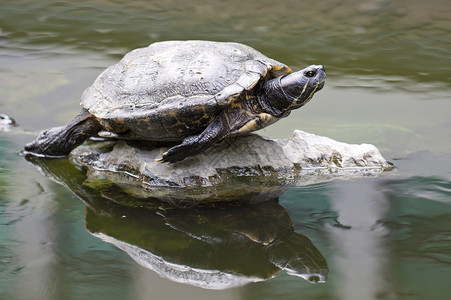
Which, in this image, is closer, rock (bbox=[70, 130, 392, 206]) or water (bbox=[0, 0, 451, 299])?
water (bbox=[0, 0, 451, 299])

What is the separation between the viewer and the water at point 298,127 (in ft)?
8.64

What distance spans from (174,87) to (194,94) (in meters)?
0.16

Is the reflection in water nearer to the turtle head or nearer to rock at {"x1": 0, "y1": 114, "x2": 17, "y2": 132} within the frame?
the turtle head

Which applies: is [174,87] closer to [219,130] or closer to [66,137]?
[219,130]

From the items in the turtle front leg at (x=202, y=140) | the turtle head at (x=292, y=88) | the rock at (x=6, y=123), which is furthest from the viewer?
the rock at (x=6, y=123)

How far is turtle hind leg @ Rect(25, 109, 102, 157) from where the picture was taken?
13.3 feet

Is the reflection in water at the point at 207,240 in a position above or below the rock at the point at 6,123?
above

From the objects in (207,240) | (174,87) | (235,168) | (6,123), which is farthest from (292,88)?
(6,123)

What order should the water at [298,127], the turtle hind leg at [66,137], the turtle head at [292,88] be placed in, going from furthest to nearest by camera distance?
the turtle hind leg at [66,137], the turtle head at [292,88], the water at [298,127]

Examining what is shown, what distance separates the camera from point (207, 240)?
302 centimetres

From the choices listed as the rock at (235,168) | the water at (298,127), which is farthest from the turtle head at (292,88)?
the water at (298,127)

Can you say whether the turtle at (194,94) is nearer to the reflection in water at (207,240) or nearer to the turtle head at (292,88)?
the turtle head at (292,88)

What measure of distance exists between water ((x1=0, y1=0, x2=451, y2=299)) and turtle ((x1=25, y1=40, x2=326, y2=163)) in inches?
22.7

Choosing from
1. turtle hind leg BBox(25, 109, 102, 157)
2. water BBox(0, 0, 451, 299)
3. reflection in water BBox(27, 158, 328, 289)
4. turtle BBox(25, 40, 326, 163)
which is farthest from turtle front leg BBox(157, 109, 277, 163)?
turtle hind leg BBox(25, 109, 102, 157)
